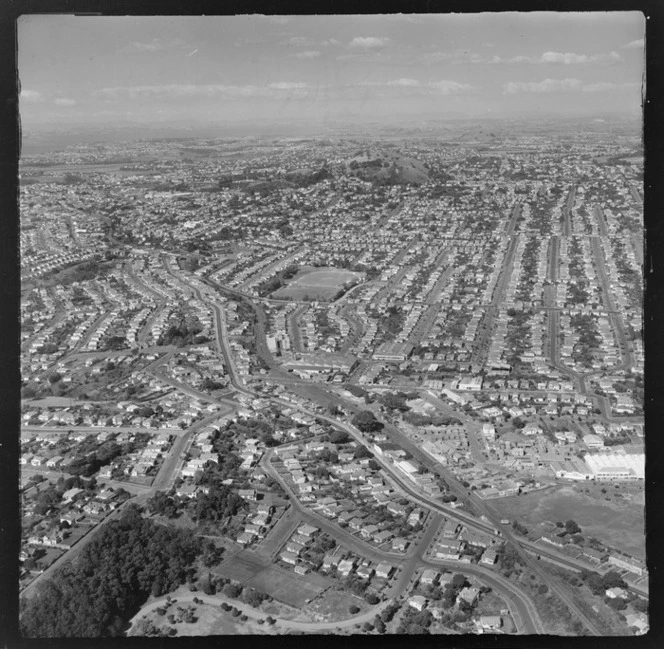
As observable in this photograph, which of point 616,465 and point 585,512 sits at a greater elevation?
point 616,465

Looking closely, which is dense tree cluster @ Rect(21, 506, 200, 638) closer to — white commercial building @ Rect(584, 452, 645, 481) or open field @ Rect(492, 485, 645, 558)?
open field @ Rect(492, 485, 645, 558)

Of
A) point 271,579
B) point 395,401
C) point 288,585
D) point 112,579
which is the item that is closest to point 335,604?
point 288,585

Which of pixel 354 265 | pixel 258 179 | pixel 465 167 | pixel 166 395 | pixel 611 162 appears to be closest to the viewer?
pixel 166 395

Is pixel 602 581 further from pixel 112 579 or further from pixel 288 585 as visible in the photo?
pixel 112 579

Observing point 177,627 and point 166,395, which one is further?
point 166,395

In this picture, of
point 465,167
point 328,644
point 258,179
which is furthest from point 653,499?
point 465,167

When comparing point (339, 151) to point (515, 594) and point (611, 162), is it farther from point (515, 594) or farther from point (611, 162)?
point (515, 594)
